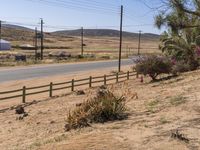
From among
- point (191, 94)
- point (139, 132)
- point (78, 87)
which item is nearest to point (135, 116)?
point (139, 132)

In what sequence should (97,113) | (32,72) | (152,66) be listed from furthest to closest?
(32,72) → (152,66) → (97,113)

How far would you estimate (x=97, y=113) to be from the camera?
42.1 ft

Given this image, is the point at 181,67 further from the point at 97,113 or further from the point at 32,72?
the point at 97,113

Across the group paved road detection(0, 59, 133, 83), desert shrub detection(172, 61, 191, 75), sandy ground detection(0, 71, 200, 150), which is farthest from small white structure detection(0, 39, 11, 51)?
sandy ground detection(0, 71, 200, 150)

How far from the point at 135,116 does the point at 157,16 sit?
2.97 m

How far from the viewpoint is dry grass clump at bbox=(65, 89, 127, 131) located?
40.4 ft

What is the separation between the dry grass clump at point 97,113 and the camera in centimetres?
1231

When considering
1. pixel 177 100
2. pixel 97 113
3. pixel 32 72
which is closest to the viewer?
pixel 97 113

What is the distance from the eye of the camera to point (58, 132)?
12.5 m

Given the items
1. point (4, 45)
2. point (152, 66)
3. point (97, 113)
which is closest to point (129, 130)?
point (97, 113)

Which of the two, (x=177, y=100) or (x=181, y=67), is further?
(x=181, y=67)

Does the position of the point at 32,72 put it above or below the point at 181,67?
below

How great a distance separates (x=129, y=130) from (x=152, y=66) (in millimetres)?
20272

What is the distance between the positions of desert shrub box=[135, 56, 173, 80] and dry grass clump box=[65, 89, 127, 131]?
56.8 feet
